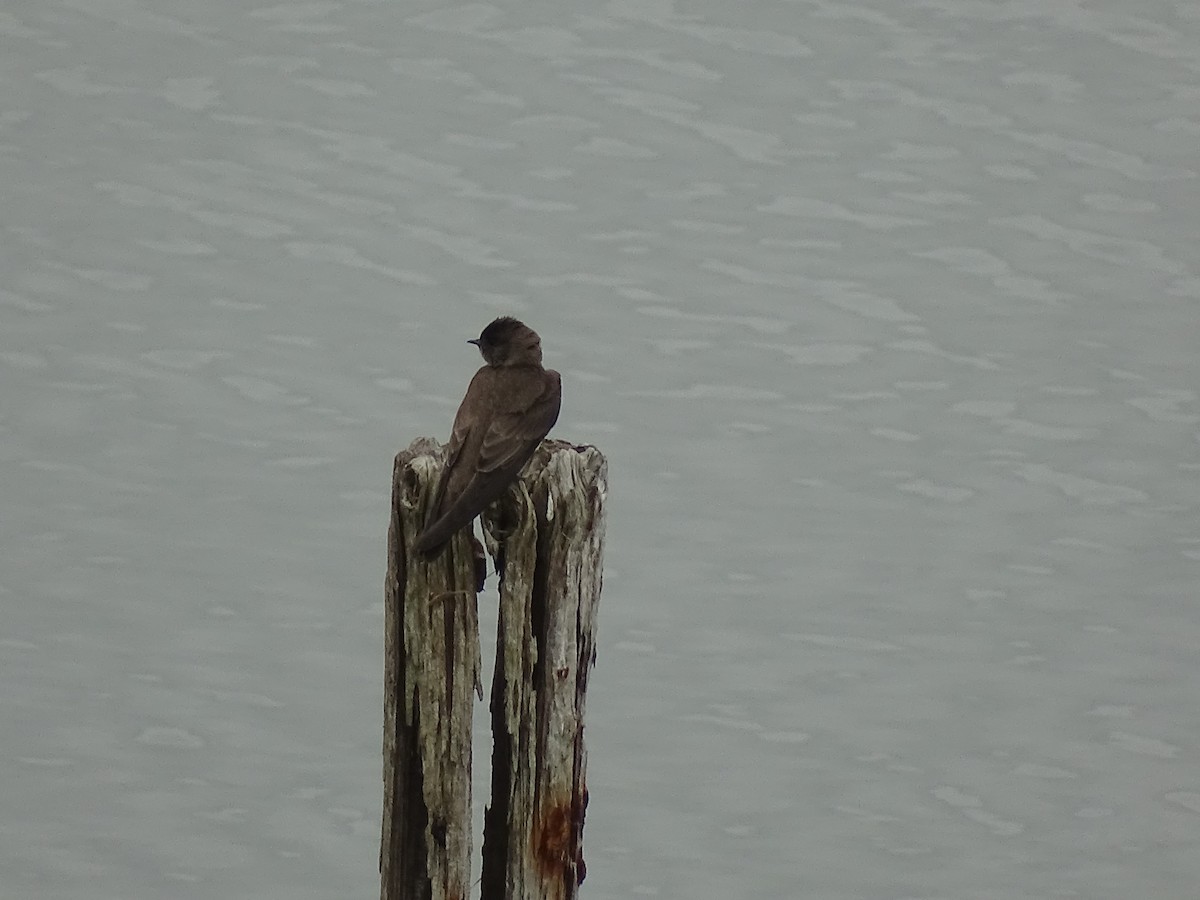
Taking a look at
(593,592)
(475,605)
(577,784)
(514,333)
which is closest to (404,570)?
(475,605)

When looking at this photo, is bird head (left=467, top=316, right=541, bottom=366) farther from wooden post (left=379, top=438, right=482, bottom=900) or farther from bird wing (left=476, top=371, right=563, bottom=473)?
wooden post (left=379, top=438, right=482, bottom=900)

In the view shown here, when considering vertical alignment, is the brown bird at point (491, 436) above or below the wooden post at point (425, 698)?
above

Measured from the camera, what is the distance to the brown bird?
3.03 metres

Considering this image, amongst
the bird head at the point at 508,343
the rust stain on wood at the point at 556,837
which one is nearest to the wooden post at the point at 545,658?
the rust stain on wood at the point at 556,837

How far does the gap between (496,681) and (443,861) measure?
44 centimetres

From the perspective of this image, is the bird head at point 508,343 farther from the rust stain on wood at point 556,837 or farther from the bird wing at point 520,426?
the rust stain on wood at point 556,837

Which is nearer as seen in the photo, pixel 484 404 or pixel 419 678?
pixel 419 678

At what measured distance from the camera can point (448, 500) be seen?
10.0 feet

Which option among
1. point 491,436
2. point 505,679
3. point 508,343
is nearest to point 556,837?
point 505,679

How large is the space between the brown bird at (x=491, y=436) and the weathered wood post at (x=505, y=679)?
2.2 inches

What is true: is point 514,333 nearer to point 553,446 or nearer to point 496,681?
point 553,446

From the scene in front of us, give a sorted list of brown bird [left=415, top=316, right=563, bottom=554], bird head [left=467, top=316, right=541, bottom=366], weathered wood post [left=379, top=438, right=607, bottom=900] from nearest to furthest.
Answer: brown bird [left=415, top=316, right=563, bottom=554], weathered wood post [left=379, top=438, right=607, bottom=900], bird head [left=467, top=316, right=541, bottom=366]

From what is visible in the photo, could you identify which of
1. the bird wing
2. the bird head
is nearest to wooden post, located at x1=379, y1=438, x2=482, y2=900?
the bird wing

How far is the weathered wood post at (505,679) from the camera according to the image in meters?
3.14
